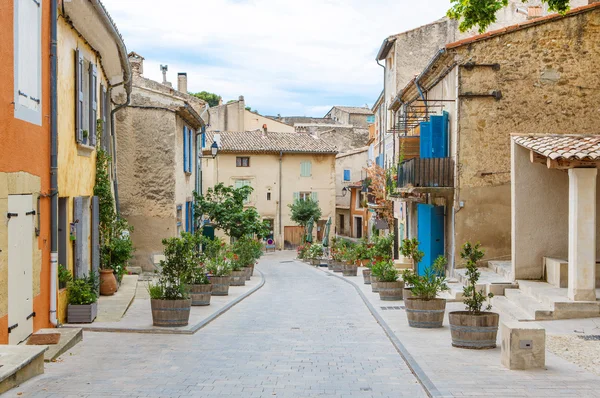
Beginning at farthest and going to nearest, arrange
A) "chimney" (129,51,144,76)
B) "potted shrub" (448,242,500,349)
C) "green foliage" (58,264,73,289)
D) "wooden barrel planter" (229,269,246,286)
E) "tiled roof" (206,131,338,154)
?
"tiled roof" (206,131,338,154) < "chimney" (129,51,144,76) < "wooden barrel planter" (229,269,246,286) < "green foliage" (58,264,73,289) < "potted shrub" (448,242,500,349)

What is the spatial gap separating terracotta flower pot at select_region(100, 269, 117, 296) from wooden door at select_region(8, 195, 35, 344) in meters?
5.58

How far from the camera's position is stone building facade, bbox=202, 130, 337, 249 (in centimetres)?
5109

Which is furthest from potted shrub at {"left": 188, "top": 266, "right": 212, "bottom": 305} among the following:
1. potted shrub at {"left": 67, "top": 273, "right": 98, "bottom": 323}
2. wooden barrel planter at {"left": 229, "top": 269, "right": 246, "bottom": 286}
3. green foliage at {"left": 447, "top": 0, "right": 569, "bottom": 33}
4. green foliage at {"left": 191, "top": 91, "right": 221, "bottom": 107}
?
green foliage at {"left": 191, "top": 91, "right": 221, "bottom": 107}

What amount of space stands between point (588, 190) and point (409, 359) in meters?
5.12

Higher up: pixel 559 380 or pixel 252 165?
pixel 252 165

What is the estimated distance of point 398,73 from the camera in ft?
109

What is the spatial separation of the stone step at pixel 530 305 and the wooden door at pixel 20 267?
8629 millimetres

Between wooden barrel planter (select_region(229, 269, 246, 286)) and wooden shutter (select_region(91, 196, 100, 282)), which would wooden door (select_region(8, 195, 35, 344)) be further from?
wooden barrel planter (select_region(229, 269, 246, 286))

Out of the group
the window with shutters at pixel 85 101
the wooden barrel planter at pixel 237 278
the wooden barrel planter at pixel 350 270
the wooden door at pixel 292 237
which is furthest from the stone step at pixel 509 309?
the wooden door at pixel 292 237

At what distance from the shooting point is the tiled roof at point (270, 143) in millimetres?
50969

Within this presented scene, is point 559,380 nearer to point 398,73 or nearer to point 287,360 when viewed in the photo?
point 287,360

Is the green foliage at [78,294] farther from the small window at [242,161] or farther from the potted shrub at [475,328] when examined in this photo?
the small window at [242,161]

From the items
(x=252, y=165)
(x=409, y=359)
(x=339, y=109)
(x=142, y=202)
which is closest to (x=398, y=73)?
(x=142, y=202)

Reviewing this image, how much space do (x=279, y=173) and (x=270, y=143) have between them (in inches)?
89.7
